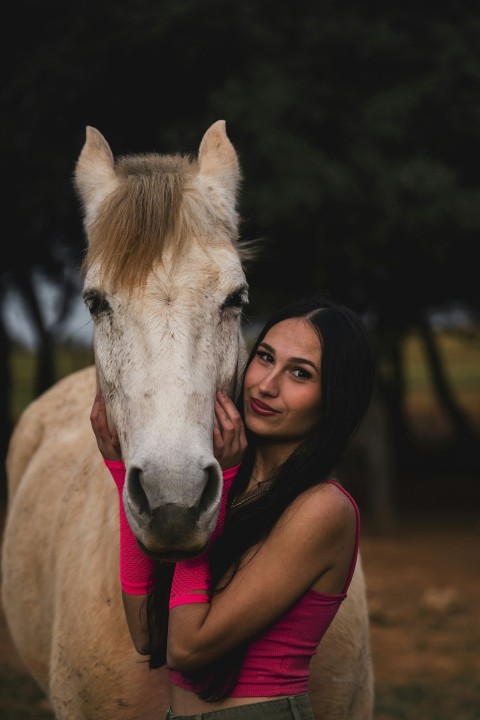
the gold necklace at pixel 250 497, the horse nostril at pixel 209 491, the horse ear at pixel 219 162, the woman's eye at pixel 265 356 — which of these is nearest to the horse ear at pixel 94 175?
the horse ear at pixel 219 162

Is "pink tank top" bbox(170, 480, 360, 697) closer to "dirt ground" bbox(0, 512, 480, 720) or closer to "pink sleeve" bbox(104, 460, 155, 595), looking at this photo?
"pink sleeve" bbox(104, 460, 155, 595)

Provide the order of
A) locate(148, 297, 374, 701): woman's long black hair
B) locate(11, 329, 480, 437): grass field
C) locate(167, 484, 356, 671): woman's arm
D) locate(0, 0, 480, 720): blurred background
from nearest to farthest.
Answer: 1. locate(167, 484, 356, 671): woman's arm
2. locate(148, 297, 374, 701): woman's long black hair
3. locate(0, 0, 480, 720): blurred background
4. locate(11, 329, 480, 437): grass field

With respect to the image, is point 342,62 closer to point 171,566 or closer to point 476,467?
point 171,566

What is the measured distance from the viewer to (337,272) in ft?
33.3

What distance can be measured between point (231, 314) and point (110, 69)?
25.9 feet

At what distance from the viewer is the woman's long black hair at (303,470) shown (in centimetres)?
220

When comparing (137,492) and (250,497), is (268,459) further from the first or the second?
(137,492)

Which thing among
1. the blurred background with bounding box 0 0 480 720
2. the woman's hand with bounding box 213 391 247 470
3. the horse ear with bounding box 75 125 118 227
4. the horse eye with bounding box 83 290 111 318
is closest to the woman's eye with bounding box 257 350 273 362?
the woman's hand with bounding box 213 391 247 470

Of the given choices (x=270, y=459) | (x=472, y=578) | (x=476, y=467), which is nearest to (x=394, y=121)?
(x=472, y=578)

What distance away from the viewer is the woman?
6.97 feet

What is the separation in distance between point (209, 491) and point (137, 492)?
0.16 m

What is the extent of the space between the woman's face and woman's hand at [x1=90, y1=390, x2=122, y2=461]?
1.21ft

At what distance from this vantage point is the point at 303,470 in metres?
2.26

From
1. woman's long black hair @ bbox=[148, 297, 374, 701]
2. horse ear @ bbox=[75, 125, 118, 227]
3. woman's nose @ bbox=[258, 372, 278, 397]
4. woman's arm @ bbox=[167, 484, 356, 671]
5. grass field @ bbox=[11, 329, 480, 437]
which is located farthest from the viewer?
grass field @ bbox=[11, 329, 480, 437]
